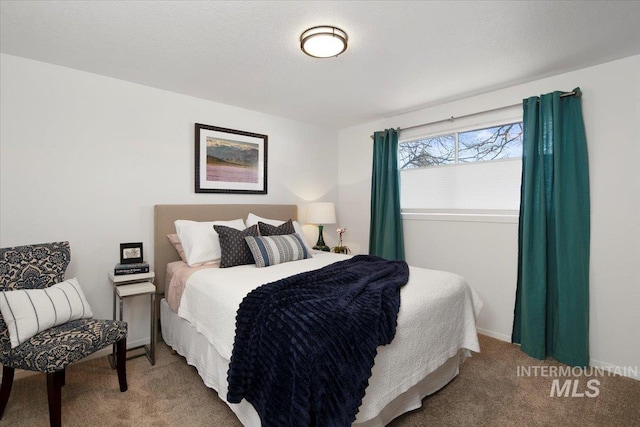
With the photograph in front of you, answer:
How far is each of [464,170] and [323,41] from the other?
7.21 ft

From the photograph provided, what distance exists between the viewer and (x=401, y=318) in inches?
67.0

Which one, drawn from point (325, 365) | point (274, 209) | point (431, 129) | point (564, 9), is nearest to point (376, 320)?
point (325, 365)

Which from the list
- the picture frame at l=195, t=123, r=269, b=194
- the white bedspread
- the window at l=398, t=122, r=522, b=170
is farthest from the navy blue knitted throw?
the window at l=398, t=122, r=522, b=170

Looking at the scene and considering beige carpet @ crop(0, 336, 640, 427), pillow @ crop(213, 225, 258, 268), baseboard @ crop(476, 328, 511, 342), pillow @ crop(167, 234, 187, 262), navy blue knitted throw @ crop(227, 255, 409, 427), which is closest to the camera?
navy blue knitted throw @ crop(227, 255, 409, 427)

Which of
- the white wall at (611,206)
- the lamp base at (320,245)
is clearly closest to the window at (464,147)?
the white wall at (611,206)

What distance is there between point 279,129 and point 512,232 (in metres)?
2.88

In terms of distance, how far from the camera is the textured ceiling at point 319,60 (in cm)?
181

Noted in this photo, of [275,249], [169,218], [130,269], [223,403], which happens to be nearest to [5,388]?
[130,269]

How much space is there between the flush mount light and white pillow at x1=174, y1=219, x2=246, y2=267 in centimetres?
175

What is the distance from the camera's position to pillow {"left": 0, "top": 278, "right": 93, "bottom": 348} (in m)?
1.76

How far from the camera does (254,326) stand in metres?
1.59

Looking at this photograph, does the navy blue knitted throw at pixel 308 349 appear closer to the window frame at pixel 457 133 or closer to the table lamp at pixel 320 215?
the table lamp at pixel 320 215

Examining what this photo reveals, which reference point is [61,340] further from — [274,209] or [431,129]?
[431,129]

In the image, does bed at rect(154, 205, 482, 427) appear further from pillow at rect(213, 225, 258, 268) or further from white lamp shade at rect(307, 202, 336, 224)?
white lamp shade at rect(307, 202, 336, 224)
